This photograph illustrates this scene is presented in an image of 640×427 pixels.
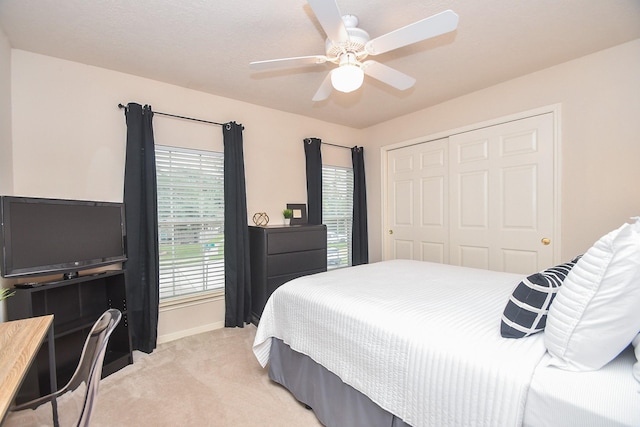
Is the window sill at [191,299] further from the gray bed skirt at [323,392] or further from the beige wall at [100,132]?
→ the gray bed skirt at [323,392]

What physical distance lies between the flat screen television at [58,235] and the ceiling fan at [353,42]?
167 cm

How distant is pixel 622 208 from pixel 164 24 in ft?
12.0

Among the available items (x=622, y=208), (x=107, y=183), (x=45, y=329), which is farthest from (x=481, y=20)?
(x=107, y=183)

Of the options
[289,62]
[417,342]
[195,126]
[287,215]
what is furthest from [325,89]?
[417,342]

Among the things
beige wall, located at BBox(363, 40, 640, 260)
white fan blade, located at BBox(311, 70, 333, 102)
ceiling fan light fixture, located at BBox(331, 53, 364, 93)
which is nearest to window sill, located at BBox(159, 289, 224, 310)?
white fan blade, located at BBox(311, 70, 333, 102)

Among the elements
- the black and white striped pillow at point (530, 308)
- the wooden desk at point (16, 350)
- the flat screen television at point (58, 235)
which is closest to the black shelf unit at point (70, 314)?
the flat screen television at point (58, 235)

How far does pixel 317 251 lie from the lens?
343 cm

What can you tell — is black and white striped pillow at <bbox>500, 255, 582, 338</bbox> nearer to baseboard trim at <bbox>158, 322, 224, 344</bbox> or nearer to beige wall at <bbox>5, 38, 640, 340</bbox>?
beige wall at <bbox>5, 38, 640, 340</bbox>

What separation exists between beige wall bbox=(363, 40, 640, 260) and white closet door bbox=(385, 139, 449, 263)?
2.83 feet

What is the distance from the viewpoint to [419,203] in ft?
12.4

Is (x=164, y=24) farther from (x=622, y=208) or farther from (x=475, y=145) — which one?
(x=622, y=208)

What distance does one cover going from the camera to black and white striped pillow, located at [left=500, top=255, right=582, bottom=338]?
1104 millimetres

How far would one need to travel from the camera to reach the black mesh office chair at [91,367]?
1.03m

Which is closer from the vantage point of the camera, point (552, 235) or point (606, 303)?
point (606, 303)
